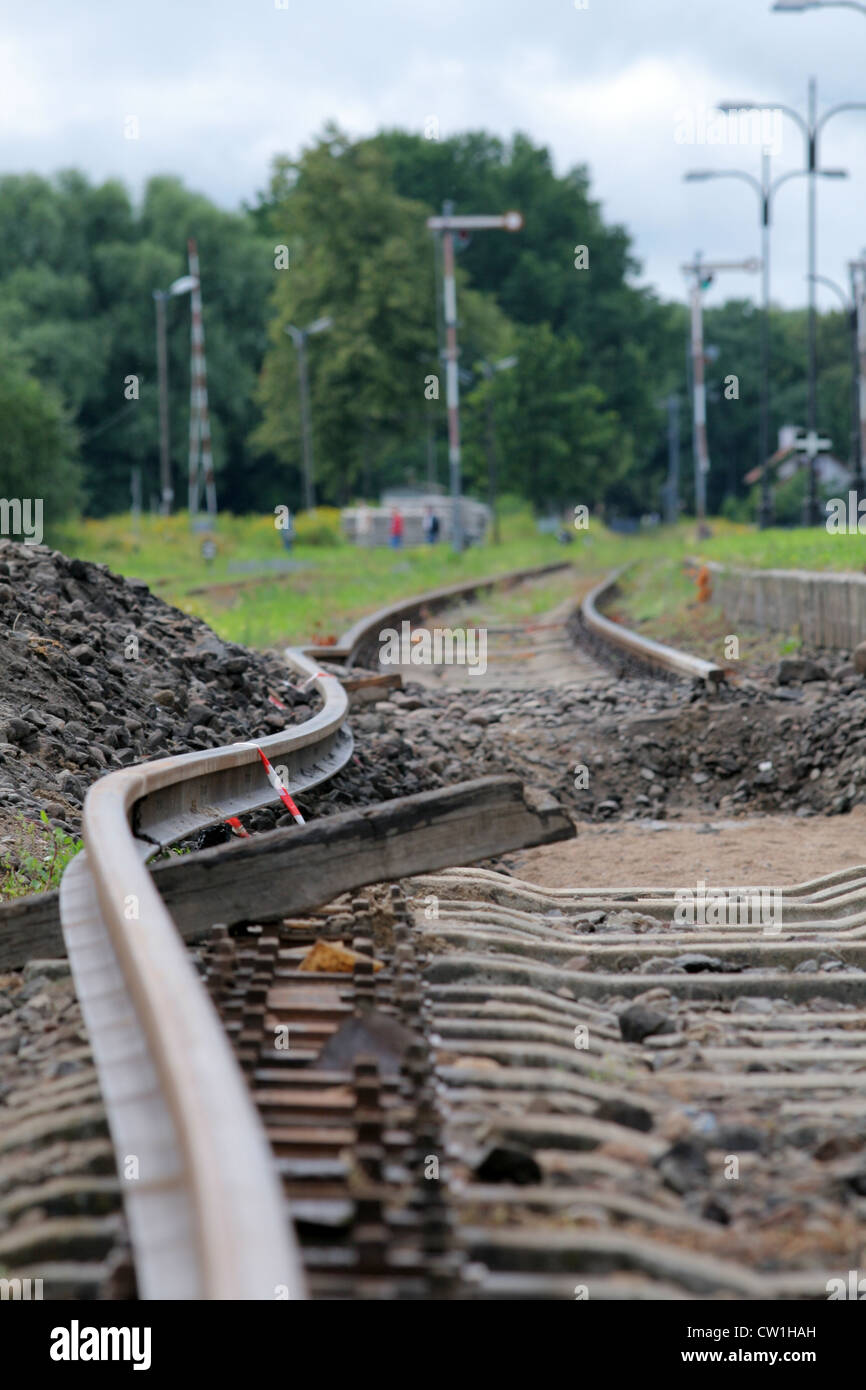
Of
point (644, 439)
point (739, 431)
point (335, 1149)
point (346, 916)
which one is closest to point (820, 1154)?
point (335, 1149)

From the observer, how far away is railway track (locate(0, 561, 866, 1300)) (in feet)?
8.12

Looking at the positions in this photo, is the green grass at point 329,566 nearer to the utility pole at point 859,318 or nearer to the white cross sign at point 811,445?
the white cross sign at point 811,445

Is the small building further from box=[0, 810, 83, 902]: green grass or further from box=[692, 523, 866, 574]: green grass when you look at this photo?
box=[0, 810, 83, 902]: green grass

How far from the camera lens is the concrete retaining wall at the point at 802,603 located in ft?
42.4

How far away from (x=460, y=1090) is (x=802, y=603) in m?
12.1

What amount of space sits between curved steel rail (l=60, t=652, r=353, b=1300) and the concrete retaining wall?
908cm

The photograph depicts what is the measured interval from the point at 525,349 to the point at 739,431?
5024cm

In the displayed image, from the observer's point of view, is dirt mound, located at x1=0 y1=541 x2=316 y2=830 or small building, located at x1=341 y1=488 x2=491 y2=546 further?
small building, located at x1=341 y1=488 x2=491 y2=546

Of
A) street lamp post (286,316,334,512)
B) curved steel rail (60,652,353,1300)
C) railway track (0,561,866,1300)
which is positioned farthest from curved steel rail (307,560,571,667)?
street lamp post (286,316,334,512)

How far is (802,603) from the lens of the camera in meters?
14.9

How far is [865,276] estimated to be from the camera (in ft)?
155

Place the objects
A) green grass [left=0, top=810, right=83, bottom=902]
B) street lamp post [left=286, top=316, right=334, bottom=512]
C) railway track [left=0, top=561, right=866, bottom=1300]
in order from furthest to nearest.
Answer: street lamp post [left=286, top=316, right=334, bottom=512] → green grass [left=0, top=810, right=83, bottom=902] → railway track [left=0, top=561, right=866, bottom=1300]

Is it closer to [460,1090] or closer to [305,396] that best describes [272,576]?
[305,396]
